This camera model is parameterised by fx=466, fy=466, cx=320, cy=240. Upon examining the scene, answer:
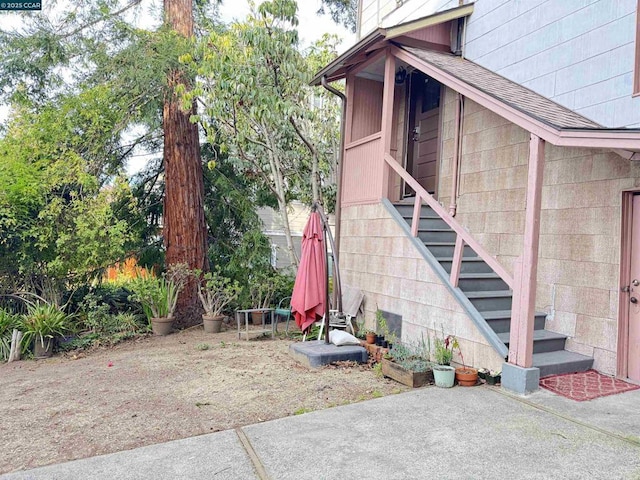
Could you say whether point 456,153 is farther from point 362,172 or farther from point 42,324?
point 42,324

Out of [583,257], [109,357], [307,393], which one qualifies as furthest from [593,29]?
[109,357]

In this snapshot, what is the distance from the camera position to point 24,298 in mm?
8070

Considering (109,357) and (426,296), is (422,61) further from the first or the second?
(109,357)

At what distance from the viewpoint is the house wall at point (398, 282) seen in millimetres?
5098

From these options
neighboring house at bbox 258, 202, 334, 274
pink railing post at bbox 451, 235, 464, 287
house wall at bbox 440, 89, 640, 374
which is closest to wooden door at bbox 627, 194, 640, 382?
house wall at bbox 440, 89, 640, 374

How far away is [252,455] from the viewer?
10.3ft

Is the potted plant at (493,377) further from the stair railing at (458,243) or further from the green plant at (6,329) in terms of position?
the green plant at (6,329)

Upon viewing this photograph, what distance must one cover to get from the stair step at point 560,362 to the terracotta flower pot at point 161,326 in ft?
20.2

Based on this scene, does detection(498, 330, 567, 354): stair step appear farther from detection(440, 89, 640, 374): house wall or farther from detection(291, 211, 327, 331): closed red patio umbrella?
detection(291, 211, 327, 331): closed red patio umbrella

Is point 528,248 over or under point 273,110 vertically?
under

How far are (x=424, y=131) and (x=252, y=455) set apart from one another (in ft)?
21.2

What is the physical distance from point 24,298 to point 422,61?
7.52 meters

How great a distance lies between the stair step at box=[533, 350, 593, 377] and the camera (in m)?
4.61

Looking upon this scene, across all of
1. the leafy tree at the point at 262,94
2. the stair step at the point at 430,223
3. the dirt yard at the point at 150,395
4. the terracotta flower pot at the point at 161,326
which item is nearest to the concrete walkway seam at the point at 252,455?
the dirt yard at the point at 150,395
